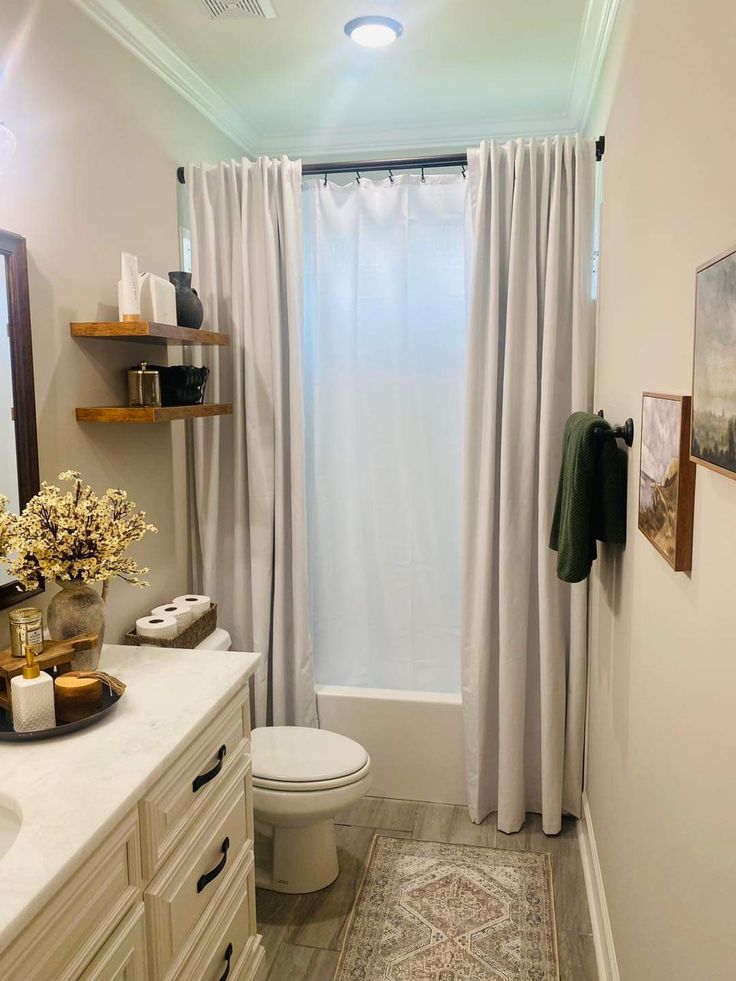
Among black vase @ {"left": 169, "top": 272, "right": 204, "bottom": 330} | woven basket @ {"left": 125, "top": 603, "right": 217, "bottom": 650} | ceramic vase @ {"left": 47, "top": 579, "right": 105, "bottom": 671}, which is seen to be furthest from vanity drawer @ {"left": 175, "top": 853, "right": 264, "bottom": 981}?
black vase @ {"left": 169, "top": 272, "right": 204, "bottom": 330}

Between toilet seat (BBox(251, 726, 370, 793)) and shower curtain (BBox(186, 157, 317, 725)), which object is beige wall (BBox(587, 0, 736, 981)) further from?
shower curtain (BBox(186, 157, 317, 725))

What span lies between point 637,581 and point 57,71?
75.6 inches

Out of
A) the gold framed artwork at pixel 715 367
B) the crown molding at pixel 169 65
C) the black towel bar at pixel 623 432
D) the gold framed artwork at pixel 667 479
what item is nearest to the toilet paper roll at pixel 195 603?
the black towel bar at pixel 623 432

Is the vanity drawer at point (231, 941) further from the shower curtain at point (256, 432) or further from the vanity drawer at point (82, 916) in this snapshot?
the shower curtain at point (256, 432)

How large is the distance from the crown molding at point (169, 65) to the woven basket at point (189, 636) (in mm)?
1761

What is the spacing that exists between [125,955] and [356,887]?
4.16 feet

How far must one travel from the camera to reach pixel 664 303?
1409mm

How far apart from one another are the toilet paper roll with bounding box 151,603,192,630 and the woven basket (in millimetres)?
19

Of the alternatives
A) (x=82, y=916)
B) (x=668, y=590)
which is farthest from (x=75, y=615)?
(x=668, y=590)

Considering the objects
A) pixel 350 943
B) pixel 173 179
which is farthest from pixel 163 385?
pixel 350 943

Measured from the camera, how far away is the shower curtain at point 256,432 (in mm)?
2697

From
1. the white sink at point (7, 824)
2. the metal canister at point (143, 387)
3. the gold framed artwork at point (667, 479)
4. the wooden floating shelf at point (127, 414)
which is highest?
the metal canister at point (143, 387)

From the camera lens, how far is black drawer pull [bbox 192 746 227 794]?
1.57 meters

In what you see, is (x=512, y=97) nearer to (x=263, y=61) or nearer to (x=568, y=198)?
(x=568, y=198)
